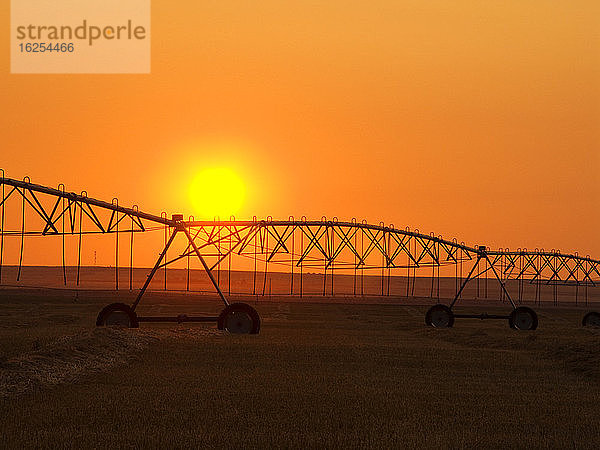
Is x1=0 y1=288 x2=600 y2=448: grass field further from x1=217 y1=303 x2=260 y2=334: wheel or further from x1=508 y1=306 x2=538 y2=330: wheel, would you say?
x1=508 y1=306 x2=538 y2=330: wheel

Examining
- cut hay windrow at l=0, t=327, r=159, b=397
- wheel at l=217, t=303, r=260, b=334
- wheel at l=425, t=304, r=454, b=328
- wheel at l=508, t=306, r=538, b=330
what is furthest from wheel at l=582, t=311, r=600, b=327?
cut hay windrow at l=0, t=327, r=159, b=397

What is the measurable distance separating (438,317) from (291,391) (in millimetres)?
32372

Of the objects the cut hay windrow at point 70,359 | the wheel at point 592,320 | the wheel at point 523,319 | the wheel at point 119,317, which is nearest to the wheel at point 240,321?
the wheel at point 119,317

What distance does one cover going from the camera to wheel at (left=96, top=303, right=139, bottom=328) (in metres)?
44.5

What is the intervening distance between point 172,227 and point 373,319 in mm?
31979

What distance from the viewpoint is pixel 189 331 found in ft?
159

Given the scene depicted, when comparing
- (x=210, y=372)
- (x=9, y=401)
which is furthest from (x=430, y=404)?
(x=9, y=401)

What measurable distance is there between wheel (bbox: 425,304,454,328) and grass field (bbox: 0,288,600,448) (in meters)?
10.1

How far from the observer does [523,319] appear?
59.6 meters

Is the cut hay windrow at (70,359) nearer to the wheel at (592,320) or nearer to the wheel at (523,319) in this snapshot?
the wheel at (523,319)

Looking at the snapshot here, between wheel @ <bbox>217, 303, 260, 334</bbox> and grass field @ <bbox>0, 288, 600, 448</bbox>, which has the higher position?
wheel @ <bbox>217, 303, 260, 334</bbox>

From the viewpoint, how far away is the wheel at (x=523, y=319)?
59197 mm

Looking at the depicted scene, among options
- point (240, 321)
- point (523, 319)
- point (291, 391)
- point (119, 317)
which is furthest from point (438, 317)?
point (291, 391)

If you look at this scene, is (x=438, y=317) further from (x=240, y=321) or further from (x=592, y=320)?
(x=240, y=321)
